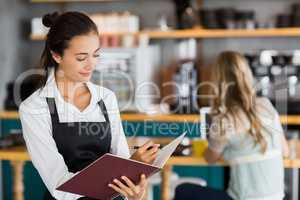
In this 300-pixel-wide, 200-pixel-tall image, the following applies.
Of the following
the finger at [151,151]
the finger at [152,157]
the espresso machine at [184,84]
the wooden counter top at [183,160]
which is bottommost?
the wooden counter top at [183,160]

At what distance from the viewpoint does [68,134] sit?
61.4 inches

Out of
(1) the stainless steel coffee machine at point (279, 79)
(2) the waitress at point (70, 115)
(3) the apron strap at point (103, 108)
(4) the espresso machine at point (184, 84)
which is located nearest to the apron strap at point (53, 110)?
(2) the waitress at point (70, 115)

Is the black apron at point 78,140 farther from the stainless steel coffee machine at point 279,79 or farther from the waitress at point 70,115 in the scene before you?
the stainless steel coffee machine at point 279,79

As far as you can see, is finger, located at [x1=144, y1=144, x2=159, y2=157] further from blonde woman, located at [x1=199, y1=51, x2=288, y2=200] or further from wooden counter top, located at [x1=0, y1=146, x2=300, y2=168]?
wooden counter top, located at [x1=0, y1=146, x2=300, y2=168]

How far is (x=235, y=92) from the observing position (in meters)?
2.29

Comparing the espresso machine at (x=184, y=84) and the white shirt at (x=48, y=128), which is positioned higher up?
the white shirt at (x=48, y=128)

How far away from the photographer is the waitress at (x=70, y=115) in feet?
4.87

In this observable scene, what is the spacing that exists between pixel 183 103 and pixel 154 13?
0.90m

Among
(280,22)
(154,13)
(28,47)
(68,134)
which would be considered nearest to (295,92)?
(280,22)

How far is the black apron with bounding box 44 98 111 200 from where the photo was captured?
155 centimetres

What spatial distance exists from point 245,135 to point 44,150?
102 cm

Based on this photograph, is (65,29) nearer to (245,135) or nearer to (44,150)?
(44,150)

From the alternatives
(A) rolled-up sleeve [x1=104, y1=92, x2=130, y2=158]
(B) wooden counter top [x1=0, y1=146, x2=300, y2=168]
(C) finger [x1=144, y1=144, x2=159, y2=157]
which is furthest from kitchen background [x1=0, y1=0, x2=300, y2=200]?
(C) finger [x1=144, y1=144, x2=159, y2=157]

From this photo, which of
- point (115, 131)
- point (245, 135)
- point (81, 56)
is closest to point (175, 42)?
point (245, 135)
